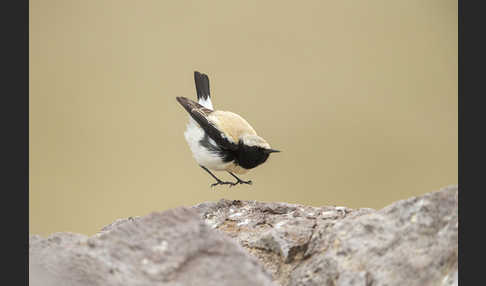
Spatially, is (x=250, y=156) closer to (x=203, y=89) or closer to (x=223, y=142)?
(x=223, y=142)

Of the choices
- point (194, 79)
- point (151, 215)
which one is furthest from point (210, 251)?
point (194, 79)

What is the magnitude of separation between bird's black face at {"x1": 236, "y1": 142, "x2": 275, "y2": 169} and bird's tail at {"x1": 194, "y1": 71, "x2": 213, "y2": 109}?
3.43 feet

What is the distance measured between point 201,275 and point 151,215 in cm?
47

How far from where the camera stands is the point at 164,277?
2.42 metres

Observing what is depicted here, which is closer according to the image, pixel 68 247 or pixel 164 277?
pixel 164 277

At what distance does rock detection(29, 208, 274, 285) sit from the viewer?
2.41 m

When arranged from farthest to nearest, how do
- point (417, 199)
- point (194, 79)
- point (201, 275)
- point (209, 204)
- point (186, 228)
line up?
1. point (194, 79)
2. point (209, 204)
3. point (417, 199)
4. point (186, 228)
5. point (201, 275)

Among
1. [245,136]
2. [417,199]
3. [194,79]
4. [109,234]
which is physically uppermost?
[194,79]

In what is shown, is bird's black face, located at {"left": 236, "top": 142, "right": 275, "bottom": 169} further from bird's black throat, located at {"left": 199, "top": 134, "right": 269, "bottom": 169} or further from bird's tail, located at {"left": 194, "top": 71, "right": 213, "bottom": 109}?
bird's tail, located at {"left": 194, "top": 71, "right": 213, "bottom": 109}

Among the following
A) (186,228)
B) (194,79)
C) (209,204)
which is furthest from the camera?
(194,79)

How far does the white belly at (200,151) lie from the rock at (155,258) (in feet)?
5.76

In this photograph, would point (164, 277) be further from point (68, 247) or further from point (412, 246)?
point (412, 246)

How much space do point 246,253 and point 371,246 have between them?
69 centimetres

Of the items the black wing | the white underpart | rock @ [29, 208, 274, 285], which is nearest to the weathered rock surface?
rock @ [29, 208, 274, 285]
